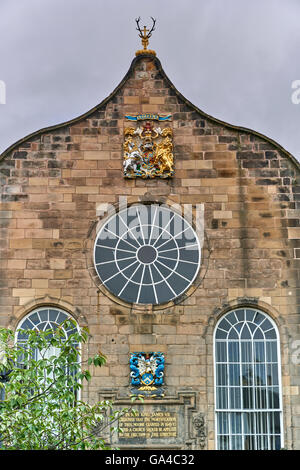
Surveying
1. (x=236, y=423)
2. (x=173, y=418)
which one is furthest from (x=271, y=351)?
(x=173, y=418)

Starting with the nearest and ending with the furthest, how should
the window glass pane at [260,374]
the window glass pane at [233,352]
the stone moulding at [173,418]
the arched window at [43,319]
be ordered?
the stone moulding at [173,418], the window glass pane at [260,374], the window glass pane at [233,352], the arched window at [43,319]

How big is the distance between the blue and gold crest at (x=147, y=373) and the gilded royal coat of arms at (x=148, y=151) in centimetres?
533

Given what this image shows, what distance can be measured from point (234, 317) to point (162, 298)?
81.5 inches

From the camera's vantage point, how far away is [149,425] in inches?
1095

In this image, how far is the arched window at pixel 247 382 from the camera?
92.4 feet

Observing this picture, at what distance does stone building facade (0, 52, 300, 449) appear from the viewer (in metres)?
28.4

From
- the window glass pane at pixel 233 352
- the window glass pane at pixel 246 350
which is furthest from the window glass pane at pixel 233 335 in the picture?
the window glass pane at pixel 246 350

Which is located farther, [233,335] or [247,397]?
[233,335]

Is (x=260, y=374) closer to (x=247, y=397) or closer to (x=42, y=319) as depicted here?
(x=247, y=397)

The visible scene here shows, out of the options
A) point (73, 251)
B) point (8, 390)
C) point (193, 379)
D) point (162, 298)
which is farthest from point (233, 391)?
point (8, 390)

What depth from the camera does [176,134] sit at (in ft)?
101

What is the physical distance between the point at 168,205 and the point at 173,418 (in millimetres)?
6127

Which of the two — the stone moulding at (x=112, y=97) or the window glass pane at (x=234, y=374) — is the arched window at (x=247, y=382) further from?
the stone moulding at (x=112, y=97)

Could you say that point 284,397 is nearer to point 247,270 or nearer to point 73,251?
point 247,270
